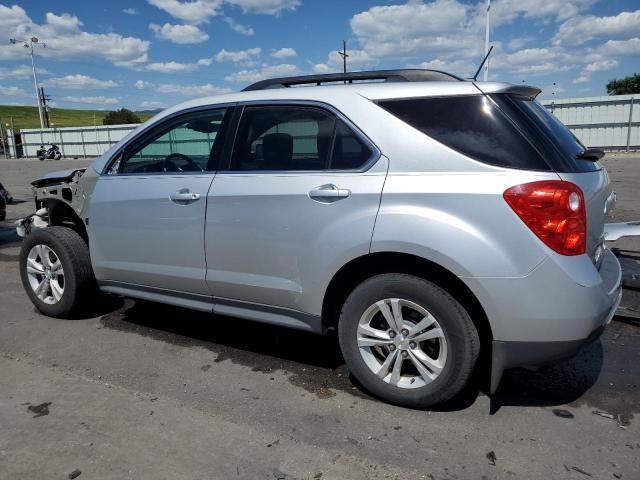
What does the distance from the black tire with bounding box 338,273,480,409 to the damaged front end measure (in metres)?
2.45

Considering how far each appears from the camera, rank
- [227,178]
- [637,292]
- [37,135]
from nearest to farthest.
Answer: [227,178], [637,292], [37,135]

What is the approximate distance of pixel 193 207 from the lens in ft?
11.1

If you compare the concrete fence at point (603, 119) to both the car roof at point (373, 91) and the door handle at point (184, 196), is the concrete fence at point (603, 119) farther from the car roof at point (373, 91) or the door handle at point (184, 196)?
the door handle at point (184, 196)

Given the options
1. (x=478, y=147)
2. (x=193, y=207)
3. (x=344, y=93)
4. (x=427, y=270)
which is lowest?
(x=427, y=270)

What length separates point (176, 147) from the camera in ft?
12.9

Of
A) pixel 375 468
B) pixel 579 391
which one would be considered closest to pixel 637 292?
pixel 579 391

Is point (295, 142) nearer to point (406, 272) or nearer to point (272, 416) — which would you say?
point (406, 272)

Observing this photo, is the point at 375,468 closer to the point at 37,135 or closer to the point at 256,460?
the point at 256,460

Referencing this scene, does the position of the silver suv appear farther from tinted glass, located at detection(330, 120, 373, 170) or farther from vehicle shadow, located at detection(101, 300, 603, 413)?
vehicle shadow, located at detection(101, 300, 603, 413)

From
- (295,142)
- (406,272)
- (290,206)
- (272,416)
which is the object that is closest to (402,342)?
(406,272)

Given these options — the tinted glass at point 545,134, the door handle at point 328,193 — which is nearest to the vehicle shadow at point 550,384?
the tinted glass at point 545,134

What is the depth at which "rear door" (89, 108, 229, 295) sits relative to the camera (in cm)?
344

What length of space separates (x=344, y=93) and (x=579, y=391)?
2.27 meters

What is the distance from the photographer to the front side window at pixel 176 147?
3.54 m
